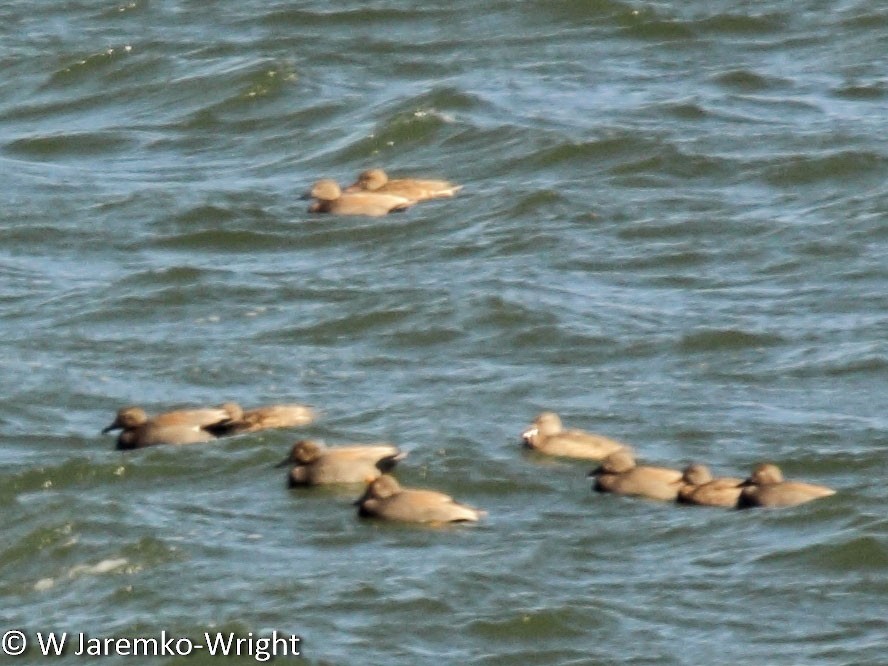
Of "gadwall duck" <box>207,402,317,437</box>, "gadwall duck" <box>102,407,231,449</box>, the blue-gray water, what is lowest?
the blue-gray water

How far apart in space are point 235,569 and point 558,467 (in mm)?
1864

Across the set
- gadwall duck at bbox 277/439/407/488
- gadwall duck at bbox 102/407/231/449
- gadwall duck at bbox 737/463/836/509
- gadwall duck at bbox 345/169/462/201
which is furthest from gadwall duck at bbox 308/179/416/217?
gadwall duck at bbox 737/463/836/509

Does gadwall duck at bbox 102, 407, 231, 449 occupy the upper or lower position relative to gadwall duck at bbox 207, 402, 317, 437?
upper

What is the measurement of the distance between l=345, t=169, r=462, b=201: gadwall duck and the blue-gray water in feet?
0.72

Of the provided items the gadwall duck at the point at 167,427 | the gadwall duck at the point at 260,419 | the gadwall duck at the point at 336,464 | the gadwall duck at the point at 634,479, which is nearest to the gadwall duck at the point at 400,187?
the gadwall duck at the point at 260,419

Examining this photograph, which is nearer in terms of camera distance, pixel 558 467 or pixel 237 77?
pixel 558 467

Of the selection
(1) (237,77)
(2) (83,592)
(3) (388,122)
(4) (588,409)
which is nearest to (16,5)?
(1) (237,77)

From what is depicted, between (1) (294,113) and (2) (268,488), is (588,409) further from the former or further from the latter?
(1) (294,113)

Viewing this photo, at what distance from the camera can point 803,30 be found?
21.7 m

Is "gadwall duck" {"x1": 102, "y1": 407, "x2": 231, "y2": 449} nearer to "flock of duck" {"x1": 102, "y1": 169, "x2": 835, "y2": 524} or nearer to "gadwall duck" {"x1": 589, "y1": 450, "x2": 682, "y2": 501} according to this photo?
"flock of duck" {"x1": 102, "y1": 169, "x2": 835, "y2": 524}

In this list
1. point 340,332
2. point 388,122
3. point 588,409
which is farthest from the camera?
point 388,122

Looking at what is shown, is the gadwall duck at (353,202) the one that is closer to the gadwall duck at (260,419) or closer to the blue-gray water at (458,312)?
the blue-gray water at (458,312)

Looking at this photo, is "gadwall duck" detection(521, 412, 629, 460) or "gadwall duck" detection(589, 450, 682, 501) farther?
"gadwall duck" detection(521, 412, 629, 460)

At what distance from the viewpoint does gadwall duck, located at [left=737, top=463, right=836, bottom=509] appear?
12.3 metres
